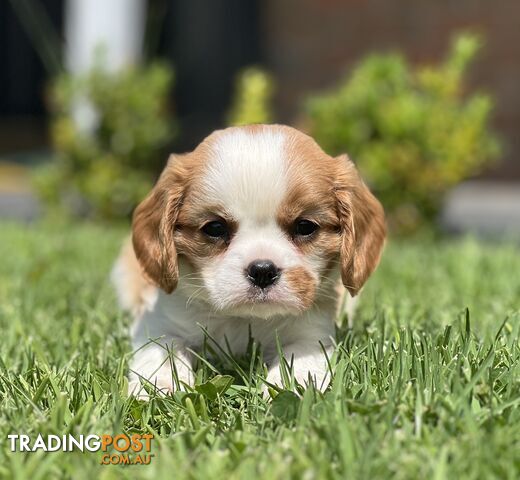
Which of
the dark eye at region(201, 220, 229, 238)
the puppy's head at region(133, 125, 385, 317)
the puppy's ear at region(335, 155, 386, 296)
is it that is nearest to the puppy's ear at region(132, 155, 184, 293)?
the puppy's head at region(133, 125, 385, 317)

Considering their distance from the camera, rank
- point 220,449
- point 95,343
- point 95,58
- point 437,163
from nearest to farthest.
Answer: point 220,449
point 95,343
point 437,163
point 95,58

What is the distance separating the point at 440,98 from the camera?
7242mm

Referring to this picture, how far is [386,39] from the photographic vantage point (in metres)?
10.5

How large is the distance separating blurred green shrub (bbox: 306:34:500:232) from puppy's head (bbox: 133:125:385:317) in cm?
393

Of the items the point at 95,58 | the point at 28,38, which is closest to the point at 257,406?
the point at 95,58

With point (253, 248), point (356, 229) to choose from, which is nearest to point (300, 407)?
point (253, 248)

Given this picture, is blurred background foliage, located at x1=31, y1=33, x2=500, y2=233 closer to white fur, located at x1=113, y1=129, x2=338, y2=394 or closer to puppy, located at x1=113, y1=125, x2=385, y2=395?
puppy, located at x1=113, y1=125, x2=385, y2=395

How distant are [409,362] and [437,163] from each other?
459 centimetres

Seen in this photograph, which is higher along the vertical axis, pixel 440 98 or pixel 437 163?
pixel 440 98

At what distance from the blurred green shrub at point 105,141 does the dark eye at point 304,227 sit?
17.0ft

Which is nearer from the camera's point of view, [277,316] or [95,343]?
[277,316]

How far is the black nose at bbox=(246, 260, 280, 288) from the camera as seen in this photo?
9.08 ft

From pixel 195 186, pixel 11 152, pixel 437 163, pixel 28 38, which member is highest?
pixel 28 38

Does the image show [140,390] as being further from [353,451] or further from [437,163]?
[437,163]
